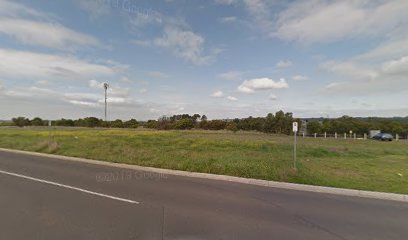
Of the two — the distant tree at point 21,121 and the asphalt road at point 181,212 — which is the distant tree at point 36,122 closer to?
the distant tree at point 21,121

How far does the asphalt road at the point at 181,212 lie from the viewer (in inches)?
183

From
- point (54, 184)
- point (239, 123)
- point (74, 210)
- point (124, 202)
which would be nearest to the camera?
point (74, 210)

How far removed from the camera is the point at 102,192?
7176 mm

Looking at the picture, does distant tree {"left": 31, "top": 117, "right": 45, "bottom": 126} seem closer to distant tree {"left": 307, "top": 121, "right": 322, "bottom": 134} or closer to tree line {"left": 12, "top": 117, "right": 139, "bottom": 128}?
tree line {"left": 12, "top": 117, "right": 139, "bottom": 128}

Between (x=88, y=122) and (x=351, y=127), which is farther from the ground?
(x=88, y=122)

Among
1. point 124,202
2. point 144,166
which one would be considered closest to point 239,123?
point 144,166

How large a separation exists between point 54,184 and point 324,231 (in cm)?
750

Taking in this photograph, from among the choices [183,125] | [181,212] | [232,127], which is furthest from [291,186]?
[183,125]

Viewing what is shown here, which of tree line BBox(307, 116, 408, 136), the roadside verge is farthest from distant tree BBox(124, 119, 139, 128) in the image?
the roadside verge

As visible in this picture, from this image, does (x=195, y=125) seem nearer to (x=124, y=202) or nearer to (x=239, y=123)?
(x=239, y=123)

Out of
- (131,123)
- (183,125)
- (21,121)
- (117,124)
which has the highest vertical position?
(21,121)

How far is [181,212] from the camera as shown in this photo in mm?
5719

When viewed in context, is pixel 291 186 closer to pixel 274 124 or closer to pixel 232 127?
pixel 274 124

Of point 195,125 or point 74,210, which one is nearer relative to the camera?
point 74,210
